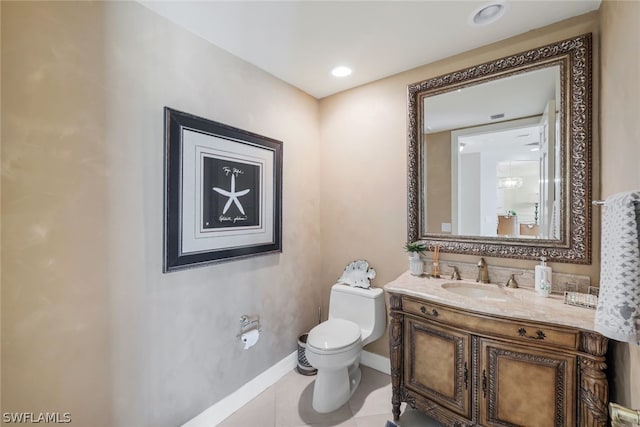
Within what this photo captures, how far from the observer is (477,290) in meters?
1.80

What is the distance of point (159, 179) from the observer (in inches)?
60.3

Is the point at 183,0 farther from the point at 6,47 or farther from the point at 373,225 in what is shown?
the point at 373,225

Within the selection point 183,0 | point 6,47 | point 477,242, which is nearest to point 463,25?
point 477,242

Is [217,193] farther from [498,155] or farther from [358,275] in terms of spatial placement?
[498,155]

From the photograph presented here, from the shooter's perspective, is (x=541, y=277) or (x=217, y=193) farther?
(x=217, y=193)

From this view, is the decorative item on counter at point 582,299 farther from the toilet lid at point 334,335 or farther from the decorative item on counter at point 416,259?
the toilet lid at point 334,335

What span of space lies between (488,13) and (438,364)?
79.3 inches

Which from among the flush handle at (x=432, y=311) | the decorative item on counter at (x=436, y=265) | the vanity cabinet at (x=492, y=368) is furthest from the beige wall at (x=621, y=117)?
the decorative item on counter at (x=436, y=265)

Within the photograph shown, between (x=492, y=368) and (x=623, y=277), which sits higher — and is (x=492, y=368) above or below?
below

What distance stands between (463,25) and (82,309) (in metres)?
2.52

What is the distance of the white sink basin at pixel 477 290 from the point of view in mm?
1712

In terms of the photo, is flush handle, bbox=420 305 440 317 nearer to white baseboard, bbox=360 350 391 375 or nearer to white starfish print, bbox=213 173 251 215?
white baseboard, bbox=360 350 391 375

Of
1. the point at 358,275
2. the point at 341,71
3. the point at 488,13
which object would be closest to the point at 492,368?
the point at 358,275

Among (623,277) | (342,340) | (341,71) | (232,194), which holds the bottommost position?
(342,340)
